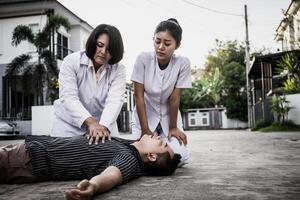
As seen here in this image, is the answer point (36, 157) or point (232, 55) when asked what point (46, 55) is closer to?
point (36, 157)

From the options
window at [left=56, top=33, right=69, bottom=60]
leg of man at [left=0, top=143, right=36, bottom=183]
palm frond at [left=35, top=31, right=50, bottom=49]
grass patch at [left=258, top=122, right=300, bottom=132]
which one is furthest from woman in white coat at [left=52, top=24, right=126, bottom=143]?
window at [left=56, top=33, right=69, bottom=60]

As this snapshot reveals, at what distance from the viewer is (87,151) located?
2.30 m

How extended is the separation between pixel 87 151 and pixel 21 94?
17012 mm

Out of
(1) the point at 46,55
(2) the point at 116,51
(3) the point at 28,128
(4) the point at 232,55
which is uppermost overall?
(4) the point at 232,55

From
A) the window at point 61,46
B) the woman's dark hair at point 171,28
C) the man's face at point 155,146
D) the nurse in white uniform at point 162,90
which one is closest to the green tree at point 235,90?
the window at point 61,46

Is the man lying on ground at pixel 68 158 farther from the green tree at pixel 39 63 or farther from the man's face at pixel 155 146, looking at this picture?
the green tree at pixel 39 63

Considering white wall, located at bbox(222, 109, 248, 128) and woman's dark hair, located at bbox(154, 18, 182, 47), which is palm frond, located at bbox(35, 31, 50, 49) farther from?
white wall, located at bbox(222, 109, 248, 128)

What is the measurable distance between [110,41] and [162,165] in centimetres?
99

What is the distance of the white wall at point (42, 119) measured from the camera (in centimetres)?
1436

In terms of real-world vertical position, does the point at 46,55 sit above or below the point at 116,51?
above

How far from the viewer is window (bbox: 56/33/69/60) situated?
18438mm

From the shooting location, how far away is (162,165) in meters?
2.53

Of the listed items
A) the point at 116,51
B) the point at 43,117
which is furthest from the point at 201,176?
the point at 43,117

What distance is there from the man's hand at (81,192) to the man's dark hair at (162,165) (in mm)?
806
